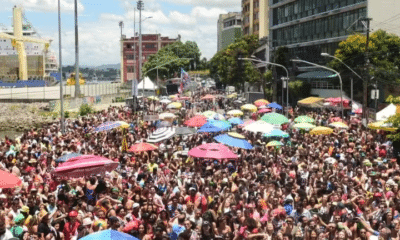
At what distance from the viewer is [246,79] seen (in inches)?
2948

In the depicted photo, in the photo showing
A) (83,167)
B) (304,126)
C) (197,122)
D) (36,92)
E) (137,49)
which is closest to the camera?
(83,167)

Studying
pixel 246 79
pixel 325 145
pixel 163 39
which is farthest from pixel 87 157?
pixel 163 39

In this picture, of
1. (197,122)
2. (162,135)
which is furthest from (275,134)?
(197,122)

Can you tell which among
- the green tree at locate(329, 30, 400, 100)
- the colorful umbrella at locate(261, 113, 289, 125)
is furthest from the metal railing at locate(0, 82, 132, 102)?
the colorful umbrella at locate(261, 113, 289, 125)

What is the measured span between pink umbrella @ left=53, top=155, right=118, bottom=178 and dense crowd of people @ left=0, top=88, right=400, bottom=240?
288 mm

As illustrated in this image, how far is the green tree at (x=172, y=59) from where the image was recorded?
107250 mm

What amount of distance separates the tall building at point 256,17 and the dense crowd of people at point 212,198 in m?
66.5

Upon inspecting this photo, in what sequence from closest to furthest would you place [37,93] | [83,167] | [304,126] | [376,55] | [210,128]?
[83,167] → [210,128] → [304,126] → [376,55] → [37,93]

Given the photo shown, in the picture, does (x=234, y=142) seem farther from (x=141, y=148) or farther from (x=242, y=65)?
(x=242, y=65)

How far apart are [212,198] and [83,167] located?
131 inches

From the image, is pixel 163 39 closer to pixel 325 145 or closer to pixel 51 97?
pixel 51 97

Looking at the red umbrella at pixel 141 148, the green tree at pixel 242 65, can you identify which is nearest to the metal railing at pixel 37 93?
the green tree at pixel 242 65

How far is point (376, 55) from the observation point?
45125mm

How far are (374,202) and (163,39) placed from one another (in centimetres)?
13607
